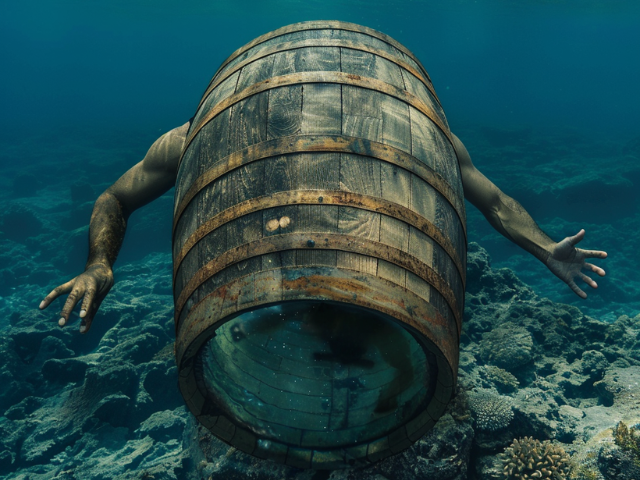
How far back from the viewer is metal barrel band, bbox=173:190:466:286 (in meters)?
2.10

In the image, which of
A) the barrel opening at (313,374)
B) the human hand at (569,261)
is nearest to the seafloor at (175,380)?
the barrel opening at (313,374)

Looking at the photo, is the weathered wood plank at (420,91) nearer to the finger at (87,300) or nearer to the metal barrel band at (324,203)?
the metal barrel band at (324,203)

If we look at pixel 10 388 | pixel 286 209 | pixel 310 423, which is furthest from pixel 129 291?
pixel 286 209

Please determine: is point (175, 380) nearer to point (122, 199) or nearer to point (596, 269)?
point (122, 199)

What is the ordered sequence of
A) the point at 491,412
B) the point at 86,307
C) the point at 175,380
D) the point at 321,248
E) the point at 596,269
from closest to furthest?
the point at 321,248 < the point at 86,307 < the point at 596,269 < the point at 491,412 < the point at 175,380

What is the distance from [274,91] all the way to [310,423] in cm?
201

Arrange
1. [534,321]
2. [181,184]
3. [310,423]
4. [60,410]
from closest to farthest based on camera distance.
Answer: [181,184], [310,423], [534,321], [60,410]

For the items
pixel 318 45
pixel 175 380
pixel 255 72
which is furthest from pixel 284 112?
pixel 175 380

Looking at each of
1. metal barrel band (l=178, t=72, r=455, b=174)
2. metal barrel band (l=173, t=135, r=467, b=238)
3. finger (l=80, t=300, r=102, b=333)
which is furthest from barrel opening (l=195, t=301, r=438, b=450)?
metal barrel band (l=178, t=72, r=455, b=174)

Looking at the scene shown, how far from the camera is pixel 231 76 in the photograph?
9.09ft

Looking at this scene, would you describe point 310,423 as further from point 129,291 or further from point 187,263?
point 129,291

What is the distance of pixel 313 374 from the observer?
318cm

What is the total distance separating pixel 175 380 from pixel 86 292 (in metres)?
5.64

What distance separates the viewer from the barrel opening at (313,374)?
2816 mm
